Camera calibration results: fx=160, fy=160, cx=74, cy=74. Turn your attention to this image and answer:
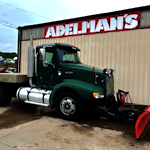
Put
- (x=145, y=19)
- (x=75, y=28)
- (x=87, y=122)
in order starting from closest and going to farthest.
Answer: (x=87, y=122) < (x=145, y=19) < (x=75, y=28)

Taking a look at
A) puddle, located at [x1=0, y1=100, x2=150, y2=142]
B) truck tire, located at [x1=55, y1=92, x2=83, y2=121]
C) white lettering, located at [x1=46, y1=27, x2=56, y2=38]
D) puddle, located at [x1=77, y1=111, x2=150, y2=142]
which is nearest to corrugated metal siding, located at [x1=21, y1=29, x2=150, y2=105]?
white lettering, located at [x1=46, y1=27, x2=56, y2=38]

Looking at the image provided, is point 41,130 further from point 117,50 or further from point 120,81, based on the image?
point 117,50

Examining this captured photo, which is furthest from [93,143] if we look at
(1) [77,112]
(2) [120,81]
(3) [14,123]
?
(2) [120,81]

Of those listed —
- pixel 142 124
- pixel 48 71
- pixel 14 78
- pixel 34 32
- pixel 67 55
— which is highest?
pixel 34 32

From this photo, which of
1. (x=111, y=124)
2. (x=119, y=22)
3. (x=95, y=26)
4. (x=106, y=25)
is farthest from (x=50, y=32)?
(x=111, y=124)

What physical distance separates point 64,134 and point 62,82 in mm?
1858

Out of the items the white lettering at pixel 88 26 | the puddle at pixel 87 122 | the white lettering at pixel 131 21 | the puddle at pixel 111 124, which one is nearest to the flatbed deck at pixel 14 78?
the puddle at pixel 87 122

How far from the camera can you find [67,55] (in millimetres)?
Answer: 6074

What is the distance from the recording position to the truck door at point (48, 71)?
582 centimetres

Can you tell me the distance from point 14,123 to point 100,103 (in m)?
2.77

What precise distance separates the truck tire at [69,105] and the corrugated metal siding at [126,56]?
388 centimetres

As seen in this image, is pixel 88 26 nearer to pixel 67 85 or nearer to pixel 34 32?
pixel 34 32

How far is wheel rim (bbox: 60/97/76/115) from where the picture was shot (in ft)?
17.1

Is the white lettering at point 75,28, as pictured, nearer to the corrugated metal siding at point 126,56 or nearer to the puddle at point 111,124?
the corrugated metal siding at point 126,56
